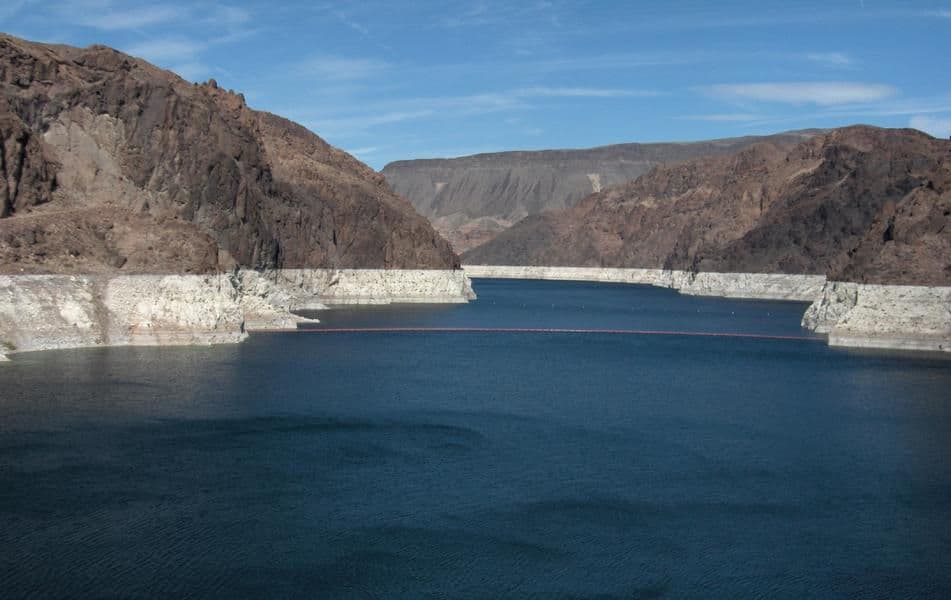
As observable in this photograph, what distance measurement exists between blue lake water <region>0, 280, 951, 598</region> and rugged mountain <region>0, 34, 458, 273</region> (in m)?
7.60

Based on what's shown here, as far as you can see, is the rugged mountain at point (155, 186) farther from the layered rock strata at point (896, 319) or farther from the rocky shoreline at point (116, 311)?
the layered rock strata at point (896, 319)

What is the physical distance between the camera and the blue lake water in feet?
78.3

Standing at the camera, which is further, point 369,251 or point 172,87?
point 369,251

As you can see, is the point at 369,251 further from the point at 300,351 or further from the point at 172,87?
the point at 300,351

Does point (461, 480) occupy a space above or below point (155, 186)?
below

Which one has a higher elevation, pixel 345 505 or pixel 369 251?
pixel 369 251

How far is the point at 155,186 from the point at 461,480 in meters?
57.8

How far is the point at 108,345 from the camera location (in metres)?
56.5

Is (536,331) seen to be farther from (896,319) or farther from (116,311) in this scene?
(116,311)

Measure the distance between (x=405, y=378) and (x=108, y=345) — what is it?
15.5m

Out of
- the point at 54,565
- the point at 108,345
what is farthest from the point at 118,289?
the point at 54,565

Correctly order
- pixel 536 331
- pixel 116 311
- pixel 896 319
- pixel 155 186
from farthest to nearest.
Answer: pixel 536 331 < pixel 155 186 < pixel 896 319 < pixel 116 311

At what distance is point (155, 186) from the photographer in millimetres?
82938

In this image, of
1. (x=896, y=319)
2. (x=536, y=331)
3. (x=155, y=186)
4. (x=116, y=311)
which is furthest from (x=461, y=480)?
(x=155, y=186)
